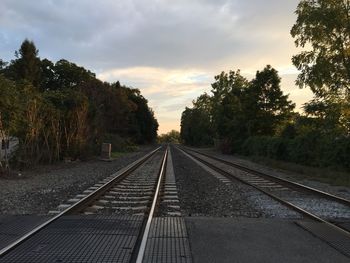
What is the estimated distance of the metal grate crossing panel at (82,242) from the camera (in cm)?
611

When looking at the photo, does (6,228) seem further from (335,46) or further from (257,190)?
(335,46)

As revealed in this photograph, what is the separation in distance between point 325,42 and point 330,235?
933 inches

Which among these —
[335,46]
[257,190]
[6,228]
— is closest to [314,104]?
[335,46]

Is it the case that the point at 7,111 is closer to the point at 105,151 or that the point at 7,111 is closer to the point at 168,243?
the point at 168,243

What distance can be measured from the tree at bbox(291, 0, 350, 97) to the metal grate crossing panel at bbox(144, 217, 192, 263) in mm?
22313

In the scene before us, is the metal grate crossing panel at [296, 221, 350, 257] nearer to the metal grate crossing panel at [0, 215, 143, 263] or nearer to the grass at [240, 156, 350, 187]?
the metal grate crossing panel at [0, 215, 143, 263]

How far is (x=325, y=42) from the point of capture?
29.2 meters

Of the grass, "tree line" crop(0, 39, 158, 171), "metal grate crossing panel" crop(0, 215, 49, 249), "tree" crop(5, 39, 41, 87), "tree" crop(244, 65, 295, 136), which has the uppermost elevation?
"tree" crop(5, 39, 41, 87)

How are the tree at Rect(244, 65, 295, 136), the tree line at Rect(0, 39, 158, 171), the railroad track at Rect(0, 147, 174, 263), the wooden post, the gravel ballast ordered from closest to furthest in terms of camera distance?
the railroad track at Rect(0, 147, 174, 263)
the gravel ballast
the tree line at Rect(0, 39, 158, 171)
the wooden post
the tree at Rect(244, 65, 295, 136)

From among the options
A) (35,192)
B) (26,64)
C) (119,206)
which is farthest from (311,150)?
(26,64)

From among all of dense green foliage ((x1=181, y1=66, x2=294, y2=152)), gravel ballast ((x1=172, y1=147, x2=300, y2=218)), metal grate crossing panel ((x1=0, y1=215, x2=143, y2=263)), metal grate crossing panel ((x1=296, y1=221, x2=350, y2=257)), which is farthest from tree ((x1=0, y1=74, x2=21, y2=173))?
dense green foliage ((x1=181, y1=66, x2=294, y2=152))

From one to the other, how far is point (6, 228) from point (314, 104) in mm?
24005

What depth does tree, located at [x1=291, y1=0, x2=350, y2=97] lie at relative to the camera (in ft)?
92.7

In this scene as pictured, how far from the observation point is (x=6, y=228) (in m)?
8.09
